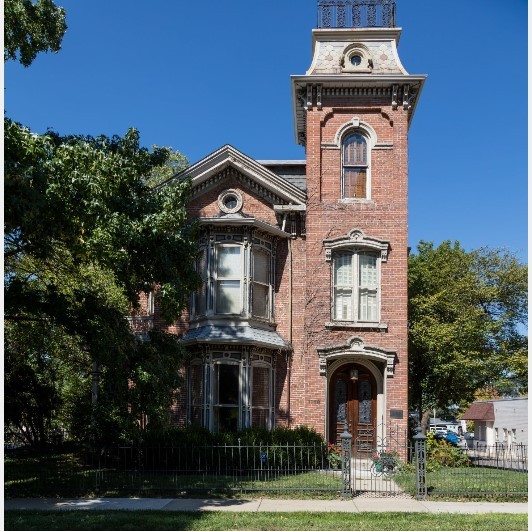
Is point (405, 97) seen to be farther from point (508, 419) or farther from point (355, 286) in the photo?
point (508, 419)

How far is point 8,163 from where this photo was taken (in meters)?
10.9

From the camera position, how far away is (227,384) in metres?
20.2

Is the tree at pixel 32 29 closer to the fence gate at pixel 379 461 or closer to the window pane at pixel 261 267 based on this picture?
the window pane at pixel 261 267

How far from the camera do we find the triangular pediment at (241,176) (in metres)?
21.0

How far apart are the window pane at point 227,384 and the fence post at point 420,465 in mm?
6777

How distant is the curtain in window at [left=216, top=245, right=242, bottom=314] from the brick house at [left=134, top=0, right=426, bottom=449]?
32 millimetres

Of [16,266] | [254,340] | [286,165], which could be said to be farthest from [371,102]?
[16,266]

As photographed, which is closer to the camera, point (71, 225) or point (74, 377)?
point (71, 225)

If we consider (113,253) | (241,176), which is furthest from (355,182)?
(113,253)

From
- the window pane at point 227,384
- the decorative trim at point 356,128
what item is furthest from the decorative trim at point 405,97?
the window pane at point 227,384

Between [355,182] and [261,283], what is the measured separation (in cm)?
417

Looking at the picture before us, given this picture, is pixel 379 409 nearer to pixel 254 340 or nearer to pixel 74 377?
pixel 254 340

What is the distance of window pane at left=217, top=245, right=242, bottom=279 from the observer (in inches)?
809

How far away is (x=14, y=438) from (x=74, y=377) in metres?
2.91
